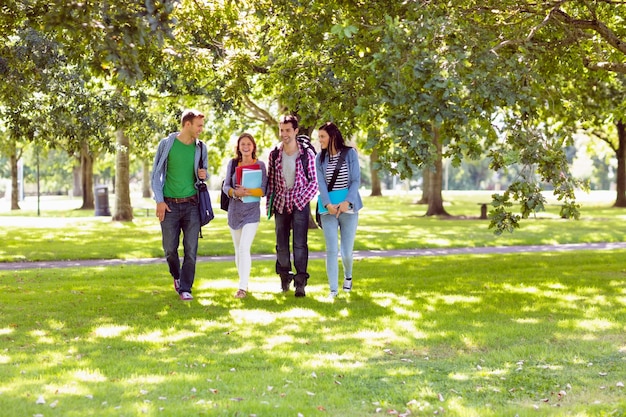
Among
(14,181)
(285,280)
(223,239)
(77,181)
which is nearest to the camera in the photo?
(285,280)

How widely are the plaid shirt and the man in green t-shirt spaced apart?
858mm

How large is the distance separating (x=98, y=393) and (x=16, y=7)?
6.97 meters

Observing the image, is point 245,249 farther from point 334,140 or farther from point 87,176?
point 87,176

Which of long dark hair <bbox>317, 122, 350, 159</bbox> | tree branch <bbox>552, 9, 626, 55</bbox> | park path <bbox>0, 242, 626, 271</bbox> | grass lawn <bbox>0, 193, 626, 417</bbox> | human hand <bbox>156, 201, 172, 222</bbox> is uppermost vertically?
tree branch <bbox>552, 9, 626, 55</bbox>

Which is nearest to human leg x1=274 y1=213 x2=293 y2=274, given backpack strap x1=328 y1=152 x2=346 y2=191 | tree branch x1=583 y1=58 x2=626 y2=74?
backpack strap x1=328 y1=152 x2=346 y2=191

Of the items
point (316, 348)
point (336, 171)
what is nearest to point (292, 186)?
point (336, 171)

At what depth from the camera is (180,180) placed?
9.57 meters

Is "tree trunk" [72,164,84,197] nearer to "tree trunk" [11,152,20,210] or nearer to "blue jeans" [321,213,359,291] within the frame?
"tree trunk" [11,152,20,210]

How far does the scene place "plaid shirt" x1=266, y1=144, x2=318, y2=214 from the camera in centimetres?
978

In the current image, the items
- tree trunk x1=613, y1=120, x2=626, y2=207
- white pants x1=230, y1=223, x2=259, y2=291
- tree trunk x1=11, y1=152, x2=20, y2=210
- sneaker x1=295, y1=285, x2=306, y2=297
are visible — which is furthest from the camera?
tree trunk x1=11, y1=152, x2=20, y2=210

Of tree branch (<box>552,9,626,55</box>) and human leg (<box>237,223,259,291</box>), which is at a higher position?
tree branch (<box>552,9,626,55</box>)

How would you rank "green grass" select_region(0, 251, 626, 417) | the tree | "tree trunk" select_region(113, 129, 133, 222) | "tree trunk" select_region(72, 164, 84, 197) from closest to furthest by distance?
"green grass" select_region(0, 251, 626, 417) < the tree < "tree trunk" select_region(113, 129, 133, 222) < "tree trunk" select_region(72, 164, 84, 197)

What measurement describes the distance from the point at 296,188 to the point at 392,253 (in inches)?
305

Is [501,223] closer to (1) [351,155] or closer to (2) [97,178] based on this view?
(1) [351,155]
